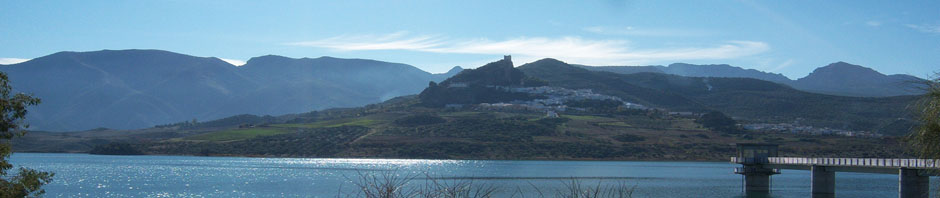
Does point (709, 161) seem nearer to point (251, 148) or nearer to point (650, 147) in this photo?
point (650, 147)

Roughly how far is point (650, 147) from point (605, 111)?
56.0 meters

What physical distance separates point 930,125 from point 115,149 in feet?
523

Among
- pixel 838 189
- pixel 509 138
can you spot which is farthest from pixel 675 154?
pixel 838 189

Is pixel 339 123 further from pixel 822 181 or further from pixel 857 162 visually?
pixel 857 162

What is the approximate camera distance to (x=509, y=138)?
5659 inches

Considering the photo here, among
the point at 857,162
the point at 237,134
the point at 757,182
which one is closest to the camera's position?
the point at 857,162

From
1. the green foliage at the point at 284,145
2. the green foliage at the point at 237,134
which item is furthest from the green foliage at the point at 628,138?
the green foliage at the point at 237,134

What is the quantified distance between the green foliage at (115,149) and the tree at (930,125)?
498 feet

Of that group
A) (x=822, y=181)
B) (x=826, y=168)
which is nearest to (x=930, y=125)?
(x=826, y=168)

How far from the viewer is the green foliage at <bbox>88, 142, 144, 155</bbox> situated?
159125 millimetres

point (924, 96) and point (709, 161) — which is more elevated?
point (924, 96)

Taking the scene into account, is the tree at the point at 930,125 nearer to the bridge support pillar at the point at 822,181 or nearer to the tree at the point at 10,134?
the tree at the point at 10,134

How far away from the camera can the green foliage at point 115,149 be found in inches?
6265

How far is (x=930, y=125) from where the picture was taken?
21328 millimetres
